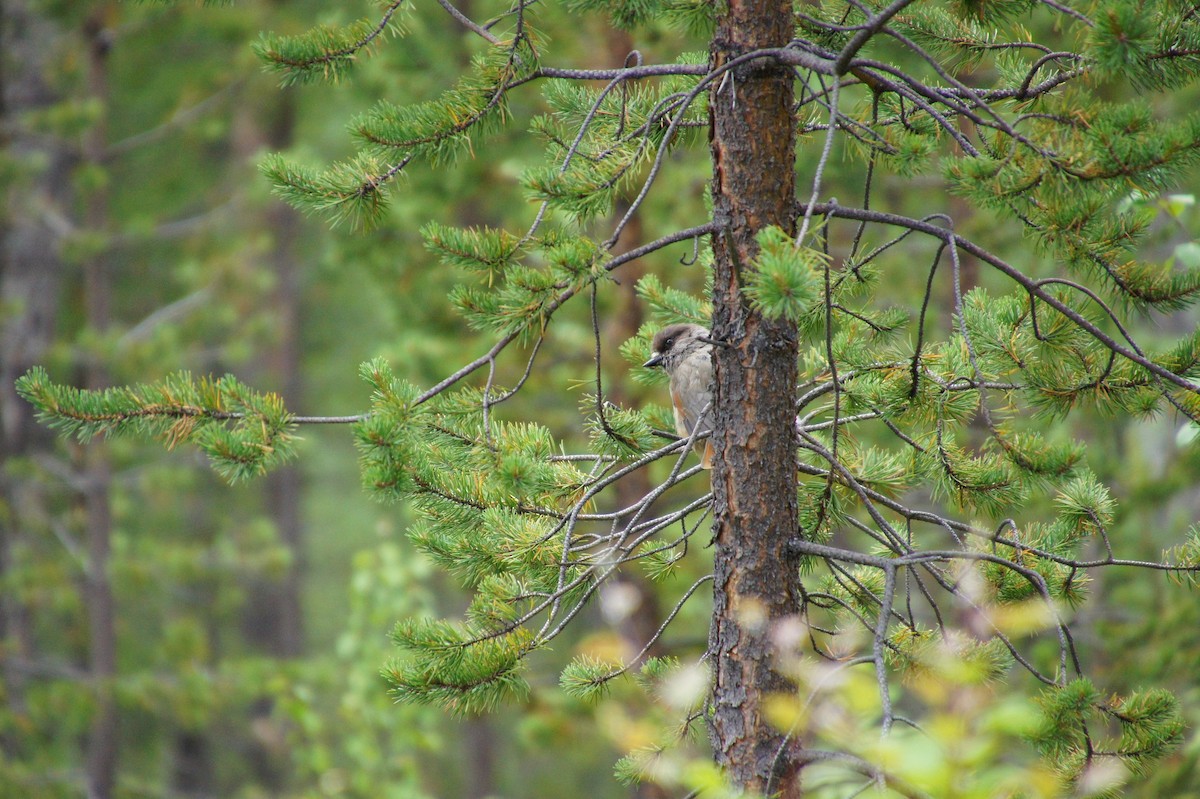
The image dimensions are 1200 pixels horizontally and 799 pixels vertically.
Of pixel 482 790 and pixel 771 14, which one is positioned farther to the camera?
pixel 482 790

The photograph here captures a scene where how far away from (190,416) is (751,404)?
1732 mm

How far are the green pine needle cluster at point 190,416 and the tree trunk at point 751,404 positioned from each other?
4.56ft

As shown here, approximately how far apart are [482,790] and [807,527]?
43.7 ft

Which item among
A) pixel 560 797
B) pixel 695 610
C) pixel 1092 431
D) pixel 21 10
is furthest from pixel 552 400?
pixel 560 797

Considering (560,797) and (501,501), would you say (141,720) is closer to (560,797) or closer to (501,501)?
(560,797)

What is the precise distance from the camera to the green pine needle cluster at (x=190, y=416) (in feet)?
9.66

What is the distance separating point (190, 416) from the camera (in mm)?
3057

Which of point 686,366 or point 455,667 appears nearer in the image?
point 455,667

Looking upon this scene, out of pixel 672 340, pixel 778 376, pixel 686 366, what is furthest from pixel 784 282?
pixel 686 366

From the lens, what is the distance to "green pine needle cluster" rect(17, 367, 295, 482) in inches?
116

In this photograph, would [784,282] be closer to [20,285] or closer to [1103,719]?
[1103,719]

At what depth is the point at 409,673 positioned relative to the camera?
9.40 feet

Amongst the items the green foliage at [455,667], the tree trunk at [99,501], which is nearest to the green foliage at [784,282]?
the green foliage at [455,667]

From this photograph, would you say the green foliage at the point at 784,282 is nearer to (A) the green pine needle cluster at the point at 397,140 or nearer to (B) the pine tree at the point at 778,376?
(B) the pine tree at the point at 778,376
